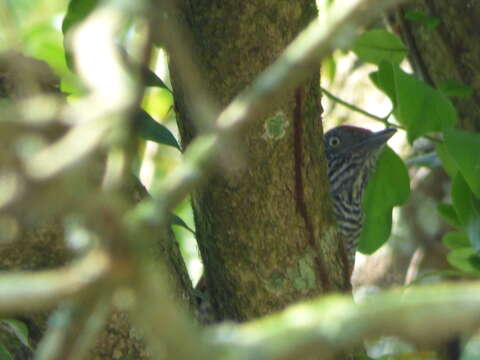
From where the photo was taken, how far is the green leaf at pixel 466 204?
3.06 m

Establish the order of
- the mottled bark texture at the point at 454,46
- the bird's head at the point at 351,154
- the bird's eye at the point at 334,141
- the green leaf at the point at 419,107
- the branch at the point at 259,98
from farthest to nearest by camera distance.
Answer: the bird's eye at the point at 334,141 → the bird's head at the point at 351,154 → the mottled bark texture at the point at 454,46 → the green leaf at the point at 419,107 → the branch at the point at 259,98

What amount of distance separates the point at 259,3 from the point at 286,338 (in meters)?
1.70

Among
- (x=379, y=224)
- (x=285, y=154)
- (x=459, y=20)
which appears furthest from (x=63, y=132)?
(x=459, y=20)

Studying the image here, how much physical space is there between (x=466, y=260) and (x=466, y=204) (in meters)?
0.45

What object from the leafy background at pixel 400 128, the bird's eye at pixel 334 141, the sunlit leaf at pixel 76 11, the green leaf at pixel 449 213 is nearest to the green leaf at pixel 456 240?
the leafy background at pixel 400 128

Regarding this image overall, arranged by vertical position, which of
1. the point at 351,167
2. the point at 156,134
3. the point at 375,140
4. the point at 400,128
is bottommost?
the point at 351,167

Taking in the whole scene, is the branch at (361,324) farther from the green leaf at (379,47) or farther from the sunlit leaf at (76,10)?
the green leaf at (379,47)

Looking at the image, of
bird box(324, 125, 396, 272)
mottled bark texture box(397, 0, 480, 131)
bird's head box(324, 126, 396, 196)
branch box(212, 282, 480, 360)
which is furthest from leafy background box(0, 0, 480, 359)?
branch box(212, 282, 480, 360)

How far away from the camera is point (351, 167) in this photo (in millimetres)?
4520

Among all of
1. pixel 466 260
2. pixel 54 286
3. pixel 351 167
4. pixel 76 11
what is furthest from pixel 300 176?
pixel 351 167

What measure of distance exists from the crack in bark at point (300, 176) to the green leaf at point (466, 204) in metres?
0.54

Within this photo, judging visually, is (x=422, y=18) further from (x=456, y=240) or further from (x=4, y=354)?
(x=4, y=354)

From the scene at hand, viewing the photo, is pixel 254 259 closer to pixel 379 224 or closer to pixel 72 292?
pixel 379 224

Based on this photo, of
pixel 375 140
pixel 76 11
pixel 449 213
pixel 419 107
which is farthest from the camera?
pixel 375 140
